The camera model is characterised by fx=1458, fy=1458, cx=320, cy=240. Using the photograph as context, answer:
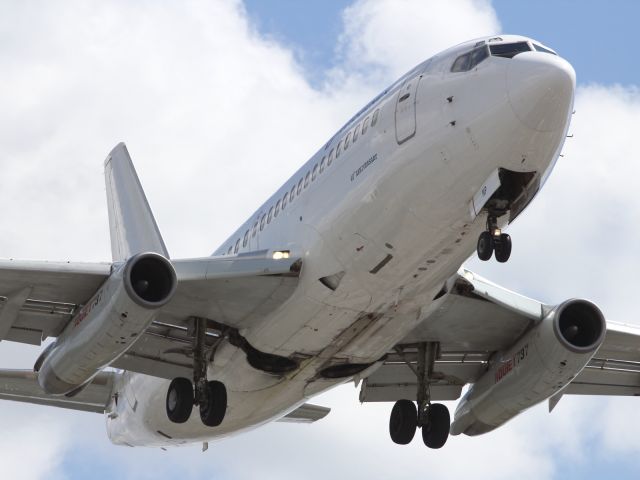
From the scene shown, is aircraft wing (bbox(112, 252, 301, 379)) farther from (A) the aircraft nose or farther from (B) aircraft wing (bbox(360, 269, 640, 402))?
(A) the aircraft nose

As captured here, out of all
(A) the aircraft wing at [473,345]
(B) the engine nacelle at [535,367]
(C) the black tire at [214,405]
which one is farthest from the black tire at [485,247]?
(C) the black tire at [214,405]

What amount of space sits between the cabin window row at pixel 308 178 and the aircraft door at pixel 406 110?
706mm

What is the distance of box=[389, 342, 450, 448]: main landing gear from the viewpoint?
3097cm

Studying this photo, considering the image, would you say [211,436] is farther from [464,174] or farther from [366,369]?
[464,174]

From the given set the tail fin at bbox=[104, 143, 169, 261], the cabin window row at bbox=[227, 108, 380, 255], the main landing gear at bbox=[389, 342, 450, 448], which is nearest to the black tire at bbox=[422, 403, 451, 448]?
the main landing gear at bbox=[389, 342, 450, 448]

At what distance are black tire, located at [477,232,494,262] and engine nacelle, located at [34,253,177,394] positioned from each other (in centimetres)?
583

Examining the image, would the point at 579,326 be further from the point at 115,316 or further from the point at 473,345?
the point at 115,316

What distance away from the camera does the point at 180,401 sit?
29.5 meters

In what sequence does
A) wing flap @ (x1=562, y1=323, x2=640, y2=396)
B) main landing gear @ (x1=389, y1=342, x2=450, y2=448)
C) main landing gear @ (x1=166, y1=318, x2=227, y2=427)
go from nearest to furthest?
main landing gear @ (x1=166, y1=318, x2=227, y2=427)
main landing gear @ (x1=389, y1=342, x2=450, y2=448)
wing flap @ (x1=562, y1=323, x2=640, y2=396)

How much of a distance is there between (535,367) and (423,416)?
277 centimetres

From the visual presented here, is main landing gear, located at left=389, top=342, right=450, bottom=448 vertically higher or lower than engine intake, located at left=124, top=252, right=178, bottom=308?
lower

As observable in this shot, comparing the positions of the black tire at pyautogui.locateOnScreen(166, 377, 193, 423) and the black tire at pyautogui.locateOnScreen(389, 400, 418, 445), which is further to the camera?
the black tire at pyautogui.locateOnScreen(389, 400, 418, 445)

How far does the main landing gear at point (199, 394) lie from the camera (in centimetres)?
2892

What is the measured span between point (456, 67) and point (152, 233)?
12.9 meters
